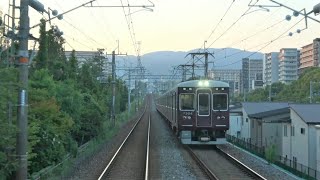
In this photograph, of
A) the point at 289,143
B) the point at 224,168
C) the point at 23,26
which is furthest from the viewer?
the point at 289,143

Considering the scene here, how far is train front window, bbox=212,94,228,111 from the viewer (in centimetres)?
2177

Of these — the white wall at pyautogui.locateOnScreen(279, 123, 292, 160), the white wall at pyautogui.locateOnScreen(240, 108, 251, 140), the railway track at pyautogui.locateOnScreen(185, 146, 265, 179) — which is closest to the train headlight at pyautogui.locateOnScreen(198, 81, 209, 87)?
the railway track at pyautogui.locateOnScreen(185, 146, 265, 179)

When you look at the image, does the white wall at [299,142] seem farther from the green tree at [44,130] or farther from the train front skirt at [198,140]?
the green tree at [44,130]

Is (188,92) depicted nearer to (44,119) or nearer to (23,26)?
(44,119)

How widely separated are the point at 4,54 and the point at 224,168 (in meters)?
8.11

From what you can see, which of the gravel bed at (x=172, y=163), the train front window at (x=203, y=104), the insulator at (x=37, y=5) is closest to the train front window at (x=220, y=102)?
the train front window at (x=203, y=104)

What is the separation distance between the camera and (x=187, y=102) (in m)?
22.1

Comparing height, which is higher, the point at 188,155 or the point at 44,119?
the point at 44,119

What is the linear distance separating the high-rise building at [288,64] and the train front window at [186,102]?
8139cm

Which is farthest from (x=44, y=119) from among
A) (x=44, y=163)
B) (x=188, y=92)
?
(x=188, y=92)

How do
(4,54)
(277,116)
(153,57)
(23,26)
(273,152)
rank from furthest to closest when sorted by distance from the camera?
1. (153,57)
2. (277,116)
3. (273,152)
4. (4,54)
5. (23,26)

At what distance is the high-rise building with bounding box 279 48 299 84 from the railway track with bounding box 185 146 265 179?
8229 cm

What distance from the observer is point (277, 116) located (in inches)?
1134

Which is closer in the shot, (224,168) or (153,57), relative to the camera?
(224,168)
